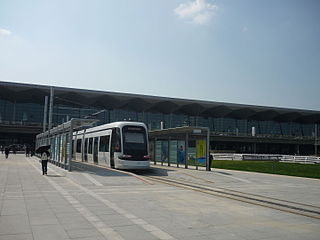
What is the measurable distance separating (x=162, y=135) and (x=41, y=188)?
16435 mm

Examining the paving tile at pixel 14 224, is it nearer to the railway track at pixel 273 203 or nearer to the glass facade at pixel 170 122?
the railway track at pixel 273 203

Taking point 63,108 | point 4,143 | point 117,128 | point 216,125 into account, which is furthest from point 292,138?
point 117,128

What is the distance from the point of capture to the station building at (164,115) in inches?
2886

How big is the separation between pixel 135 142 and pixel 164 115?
70147mm

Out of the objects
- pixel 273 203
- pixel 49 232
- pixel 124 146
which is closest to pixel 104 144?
pixel 124 146

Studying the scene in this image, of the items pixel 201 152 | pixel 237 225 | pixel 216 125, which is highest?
pixel 216 125

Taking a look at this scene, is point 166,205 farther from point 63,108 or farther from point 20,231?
point 63,108

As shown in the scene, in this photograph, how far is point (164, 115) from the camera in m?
91.4

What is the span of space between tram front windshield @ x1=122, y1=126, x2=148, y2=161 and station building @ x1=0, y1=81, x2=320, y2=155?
46.7 m

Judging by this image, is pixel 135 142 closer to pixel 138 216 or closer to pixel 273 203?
pixel 273 203

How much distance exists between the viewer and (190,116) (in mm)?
93312

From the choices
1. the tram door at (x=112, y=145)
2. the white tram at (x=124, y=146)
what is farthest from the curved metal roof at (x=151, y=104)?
the tram door at (x=112, y=145)

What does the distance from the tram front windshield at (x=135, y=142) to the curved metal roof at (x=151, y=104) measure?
2092 inches

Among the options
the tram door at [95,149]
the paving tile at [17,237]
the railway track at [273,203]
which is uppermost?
the tram door at [95,149]
